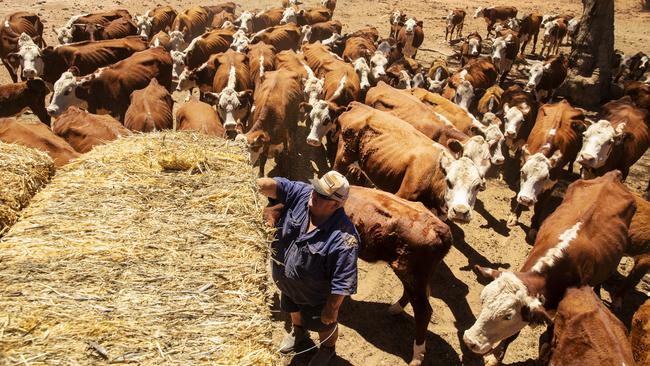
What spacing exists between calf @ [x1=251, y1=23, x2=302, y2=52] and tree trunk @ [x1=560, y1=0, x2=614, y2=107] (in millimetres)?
9060

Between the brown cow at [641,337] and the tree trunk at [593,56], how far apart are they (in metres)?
10.2

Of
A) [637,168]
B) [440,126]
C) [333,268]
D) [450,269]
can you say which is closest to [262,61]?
[440,126]

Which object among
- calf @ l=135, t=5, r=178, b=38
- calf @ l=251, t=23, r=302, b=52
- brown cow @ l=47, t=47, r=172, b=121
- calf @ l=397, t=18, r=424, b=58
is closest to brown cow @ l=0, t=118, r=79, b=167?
brown cow @ l=47, t=47, r=172, b=121

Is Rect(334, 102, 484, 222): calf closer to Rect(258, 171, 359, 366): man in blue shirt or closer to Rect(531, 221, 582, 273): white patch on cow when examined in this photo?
Rect(531, 221, 582, 273): white patch on cow

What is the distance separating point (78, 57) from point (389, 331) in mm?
10000

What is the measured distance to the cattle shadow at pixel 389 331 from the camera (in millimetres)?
5441

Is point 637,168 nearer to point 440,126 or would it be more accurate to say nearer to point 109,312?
point 440,126

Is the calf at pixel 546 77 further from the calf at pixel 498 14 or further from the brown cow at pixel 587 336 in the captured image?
the brown cow at pixel 587 336

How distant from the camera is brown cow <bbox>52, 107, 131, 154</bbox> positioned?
7.10 meters

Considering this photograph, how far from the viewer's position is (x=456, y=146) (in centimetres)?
723

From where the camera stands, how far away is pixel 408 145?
7031mm

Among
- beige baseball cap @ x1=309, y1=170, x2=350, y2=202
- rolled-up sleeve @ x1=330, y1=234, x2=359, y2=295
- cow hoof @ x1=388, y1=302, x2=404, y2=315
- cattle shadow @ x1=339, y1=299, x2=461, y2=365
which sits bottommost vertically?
cattle shadow @ x1=339, y1=299, x2=461, y2=365

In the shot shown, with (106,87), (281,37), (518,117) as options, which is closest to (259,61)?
(106,87)

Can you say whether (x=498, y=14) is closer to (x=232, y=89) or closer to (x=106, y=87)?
(x=232, y=89)
